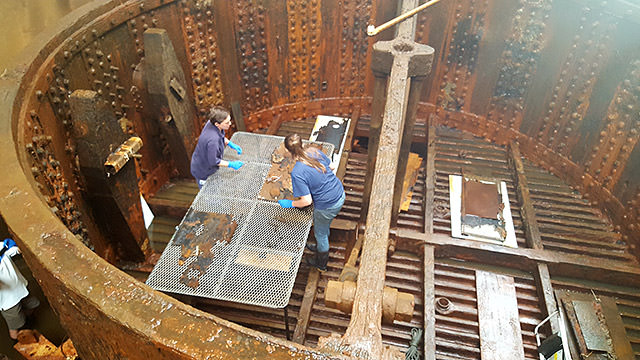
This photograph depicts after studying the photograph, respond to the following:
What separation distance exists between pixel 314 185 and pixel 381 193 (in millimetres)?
1147

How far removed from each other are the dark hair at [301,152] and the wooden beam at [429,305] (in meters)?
1.57

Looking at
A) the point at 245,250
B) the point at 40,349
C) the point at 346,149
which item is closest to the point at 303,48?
the point at 346,149

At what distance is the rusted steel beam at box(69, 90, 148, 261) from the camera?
126 inches

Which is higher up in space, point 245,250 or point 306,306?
point 245,250

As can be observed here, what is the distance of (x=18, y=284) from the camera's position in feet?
11.3

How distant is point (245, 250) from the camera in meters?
3.35

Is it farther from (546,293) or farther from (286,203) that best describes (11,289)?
(546,293)

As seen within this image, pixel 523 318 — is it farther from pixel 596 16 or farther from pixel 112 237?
pixel 112 237

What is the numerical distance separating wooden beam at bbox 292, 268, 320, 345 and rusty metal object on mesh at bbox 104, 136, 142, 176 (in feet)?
6.67

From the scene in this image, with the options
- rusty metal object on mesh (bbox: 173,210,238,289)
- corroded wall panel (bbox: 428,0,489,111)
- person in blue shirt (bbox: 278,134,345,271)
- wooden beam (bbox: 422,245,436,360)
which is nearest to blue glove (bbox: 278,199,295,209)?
person in blue shirt (bbox: 278,134,345,271)

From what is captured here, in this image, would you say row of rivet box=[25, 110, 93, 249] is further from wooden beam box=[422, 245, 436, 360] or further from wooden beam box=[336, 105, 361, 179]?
wooden beam box=[422, 245, 436, 360]

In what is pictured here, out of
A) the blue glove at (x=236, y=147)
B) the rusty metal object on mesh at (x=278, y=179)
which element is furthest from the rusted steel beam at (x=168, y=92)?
the rusty metal object on mesh at (x=278, y=179)

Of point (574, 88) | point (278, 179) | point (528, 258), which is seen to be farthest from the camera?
point (574, 88)

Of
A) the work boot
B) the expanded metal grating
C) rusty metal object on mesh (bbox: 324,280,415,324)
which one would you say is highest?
rusty metal object on mesh (bbox: 324,280,415,324)
